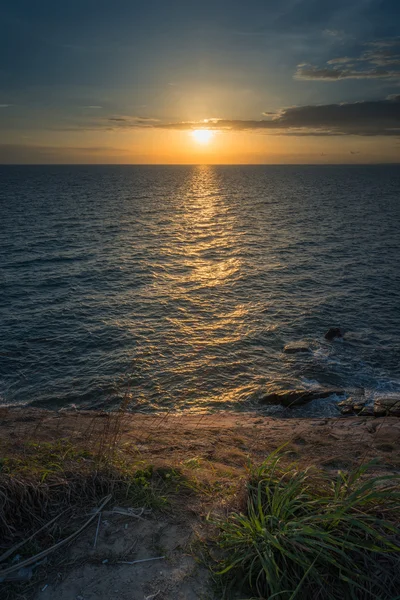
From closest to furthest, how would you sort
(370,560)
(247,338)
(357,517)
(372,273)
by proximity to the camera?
1. (370,560)
2. (357,517)
3. (247,338)
4. (372,273)

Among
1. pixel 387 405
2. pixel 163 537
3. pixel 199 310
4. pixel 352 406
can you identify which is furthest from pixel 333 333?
pixel 163 537

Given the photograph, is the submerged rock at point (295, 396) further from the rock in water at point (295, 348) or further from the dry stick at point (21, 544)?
the dry stick at point (21, 544)

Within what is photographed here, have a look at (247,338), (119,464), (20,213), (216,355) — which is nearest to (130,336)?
(216,355)

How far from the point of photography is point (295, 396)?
63.6ft

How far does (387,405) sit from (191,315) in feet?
50.5

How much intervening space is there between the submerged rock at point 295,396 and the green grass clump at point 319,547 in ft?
46.4

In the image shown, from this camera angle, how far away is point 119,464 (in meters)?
7.04

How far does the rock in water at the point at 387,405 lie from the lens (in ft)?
57.8

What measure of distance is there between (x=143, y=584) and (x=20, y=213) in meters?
85.2

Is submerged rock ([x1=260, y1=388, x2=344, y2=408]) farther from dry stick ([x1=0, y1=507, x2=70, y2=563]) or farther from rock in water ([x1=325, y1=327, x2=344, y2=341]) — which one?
dry stick ([x1=0, y1=507, x2=70, y2=563])

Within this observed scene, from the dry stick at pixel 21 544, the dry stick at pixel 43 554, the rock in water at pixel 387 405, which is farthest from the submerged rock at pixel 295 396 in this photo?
the dry stick at pixel 21 544

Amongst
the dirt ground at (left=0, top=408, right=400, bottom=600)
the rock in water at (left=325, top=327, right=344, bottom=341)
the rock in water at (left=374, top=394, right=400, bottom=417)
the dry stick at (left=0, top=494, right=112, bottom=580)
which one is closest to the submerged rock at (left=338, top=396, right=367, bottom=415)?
the rock in water at (left=374, top=394, right=400, bottom=417)

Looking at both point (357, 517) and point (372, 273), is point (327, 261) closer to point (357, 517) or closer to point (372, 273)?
point (372, 273)

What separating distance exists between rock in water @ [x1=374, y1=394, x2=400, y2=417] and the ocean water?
0.97m
